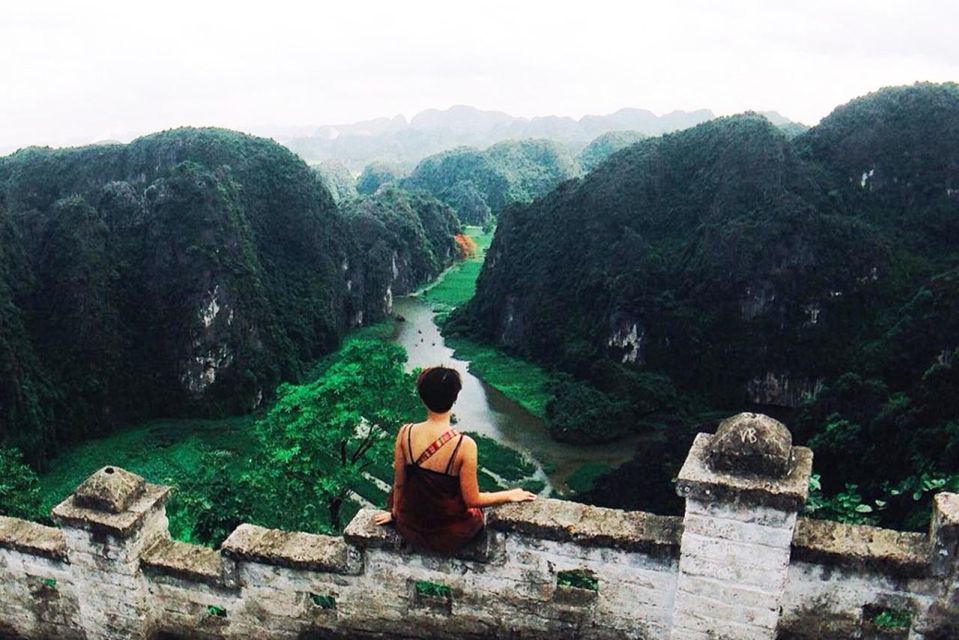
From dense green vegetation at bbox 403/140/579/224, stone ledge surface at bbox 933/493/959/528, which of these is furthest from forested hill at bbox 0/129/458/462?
dense green vegetation at bbox 403/140/579/224

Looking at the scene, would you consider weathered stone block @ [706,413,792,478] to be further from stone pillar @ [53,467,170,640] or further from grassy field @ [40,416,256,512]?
grassy field @ [40,416,256,512]

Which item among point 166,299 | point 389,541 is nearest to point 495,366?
point 166,299

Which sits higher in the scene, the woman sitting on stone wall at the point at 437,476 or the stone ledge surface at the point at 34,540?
the woman sitting on stone wall at the point at 437,476

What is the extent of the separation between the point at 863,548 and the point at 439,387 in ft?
11.3

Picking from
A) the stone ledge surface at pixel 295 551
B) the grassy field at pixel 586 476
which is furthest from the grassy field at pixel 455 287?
the stone ledge surface at pixel 295 551

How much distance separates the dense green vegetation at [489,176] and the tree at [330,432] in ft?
429

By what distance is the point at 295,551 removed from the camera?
6461 mm

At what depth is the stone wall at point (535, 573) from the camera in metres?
5.10

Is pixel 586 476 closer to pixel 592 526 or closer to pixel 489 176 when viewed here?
pixel 592 526

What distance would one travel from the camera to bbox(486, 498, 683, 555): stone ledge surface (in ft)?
18.5

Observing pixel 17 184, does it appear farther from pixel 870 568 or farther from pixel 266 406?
pixel 870 568

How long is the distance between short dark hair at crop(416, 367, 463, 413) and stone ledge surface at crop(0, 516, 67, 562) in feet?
14.7

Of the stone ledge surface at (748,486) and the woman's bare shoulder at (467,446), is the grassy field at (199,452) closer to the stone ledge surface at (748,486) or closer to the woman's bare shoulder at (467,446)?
the woman's bare shoulder at (467,446)

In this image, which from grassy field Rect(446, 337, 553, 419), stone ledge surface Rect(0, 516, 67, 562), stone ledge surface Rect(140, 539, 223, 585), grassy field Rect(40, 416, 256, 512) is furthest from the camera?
grassy field Rect(446, 337, 553, 419)
